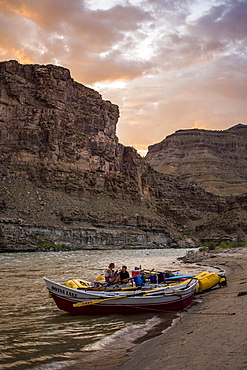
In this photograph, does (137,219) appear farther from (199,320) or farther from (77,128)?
(199,320)

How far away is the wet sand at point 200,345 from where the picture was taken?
5.55 metres

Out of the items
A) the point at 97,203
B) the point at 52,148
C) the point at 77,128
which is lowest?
the point at 97,203

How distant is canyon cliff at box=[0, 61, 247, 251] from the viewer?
2953 inches

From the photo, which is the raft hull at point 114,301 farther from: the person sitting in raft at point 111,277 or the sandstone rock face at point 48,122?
the sandstone rock face at point 48,122

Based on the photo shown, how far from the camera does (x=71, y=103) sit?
398 ft

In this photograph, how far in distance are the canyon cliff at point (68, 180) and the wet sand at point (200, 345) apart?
49.5 m

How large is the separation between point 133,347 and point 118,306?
11.5 ft

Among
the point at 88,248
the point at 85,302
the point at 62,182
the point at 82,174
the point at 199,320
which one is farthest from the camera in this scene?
the point at 82,174

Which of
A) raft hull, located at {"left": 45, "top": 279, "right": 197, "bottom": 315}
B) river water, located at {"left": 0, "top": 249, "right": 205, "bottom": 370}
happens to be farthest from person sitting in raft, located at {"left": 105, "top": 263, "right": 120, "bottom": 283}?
river water, located at {"left": 0, "top": 249, "right": 205, "bottom": 370}

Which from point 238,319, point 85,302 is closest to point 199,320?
point 238,319

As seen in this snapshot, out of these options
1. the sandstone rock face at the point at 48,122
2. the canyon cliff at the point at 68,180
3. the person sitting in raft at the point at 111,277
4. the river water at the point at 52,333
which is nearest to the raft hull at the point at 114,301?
the river water at the point at 52,333

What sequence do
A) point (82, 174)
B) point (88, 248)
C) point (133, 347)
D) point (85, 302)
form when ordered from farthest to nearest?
1. point (82, 174)
2. point (88, 248)
3. point (85, 302)
4. point (133, 347)

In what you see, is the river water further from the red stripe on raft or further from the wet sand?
the wet sand

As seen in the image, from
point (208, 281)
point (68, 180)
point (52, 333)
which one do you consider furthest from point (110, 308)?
point (68, 180)
